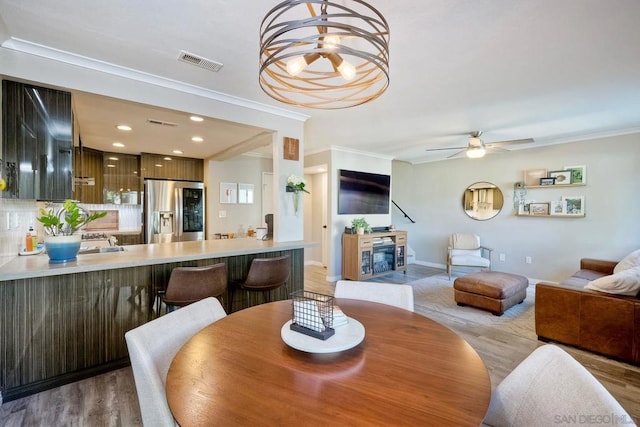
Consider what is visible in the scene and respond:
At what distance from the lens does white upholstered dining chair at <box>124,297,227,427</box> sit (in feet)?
2.97

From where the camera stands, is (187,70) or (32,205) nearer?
(187,70)

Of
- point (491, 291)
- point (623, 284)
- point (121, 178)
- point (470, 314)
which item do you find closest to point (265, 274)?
point (470, 314)

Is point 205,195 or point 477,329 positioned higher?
point 205,195

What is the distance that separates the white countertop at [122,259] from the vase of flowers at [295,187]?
536mm

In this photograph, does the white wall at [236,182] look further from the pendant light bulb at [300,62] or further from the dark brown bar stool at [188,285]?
the pendant light bulb at [300,62]

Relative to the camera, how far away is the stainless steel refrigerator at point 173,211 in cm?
517

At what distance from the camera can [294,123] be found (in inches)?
139

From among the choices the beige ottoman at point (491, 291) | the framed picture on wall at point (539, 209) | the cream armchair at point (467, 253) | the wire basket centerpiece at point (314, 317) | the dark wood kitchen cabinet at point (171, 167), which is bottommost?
the beige ottoman at point (491, 291)

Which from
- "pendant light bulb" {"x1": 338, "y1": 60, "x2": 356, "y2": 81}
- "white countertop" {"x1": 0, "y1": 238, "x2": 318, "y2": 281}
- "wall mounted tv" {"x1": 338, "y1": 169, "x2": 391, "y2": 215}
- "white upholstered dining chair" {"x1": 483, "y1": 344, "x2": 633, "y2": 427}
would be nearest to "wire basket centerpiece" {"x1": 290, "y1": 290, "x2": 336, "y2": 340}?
"white upholstered dining chair" {"x1": 483, "y1": 344, "x2": 633, "y2": 427}

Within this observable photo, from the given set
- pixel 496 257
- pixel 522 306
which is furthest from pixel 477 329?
pixel 496 257

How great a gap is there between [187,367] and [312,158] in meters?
5.01

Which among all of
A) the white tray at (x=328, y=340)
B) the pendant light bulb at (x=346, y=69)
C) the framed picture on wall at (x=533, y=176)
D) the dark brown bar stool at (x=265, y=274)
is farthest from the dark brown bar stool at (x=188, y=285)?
the framed picture on wall at (x=533, y=176)

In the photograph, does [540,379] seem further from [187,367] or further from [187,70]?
[187,70]

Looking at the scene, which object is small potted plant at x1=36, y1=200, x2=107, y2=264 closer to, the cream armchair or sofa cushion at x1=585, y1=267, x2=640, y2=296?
sofa cushion at x1=585, y1=267, x2=640, y2=296
